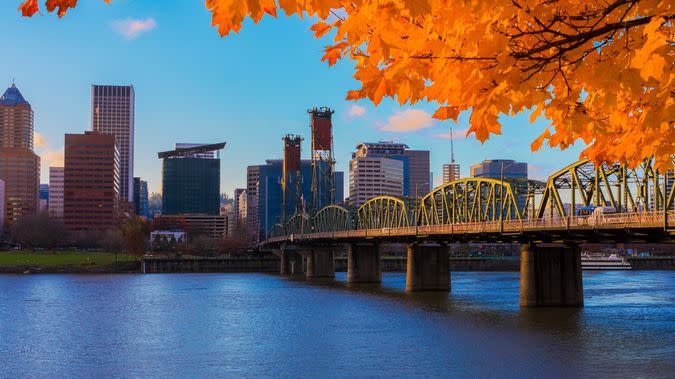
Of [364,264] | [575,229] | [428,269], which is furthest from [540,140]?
[364,264]

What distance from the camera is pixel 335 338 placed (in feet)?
181

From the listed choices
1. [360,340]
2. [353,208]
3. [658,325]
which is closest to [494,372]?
[360,340]

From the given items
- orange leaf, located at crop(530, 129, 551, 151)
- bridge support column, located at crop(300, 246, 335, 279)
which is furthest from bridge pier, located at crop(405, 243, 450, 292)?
orange leaf, located at crop(530, 129, 551, 151)

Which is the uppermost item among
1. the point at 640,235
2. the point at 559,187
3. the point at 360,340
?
the point at 559,187

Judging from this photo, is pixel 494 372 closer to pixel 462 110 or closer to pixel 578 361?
pixel 578 361

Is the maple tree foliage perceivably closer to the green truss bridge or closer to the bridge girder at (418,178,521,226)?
the green truss bridge

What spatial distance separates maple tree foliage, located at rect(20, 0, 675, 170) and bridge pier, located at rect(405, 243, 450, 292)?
101 m

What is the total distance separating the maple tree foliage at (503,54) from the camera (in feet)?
23.8

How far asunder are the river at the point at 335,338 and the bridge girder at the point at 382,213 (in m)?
34.6

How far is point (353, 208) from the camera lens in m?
164

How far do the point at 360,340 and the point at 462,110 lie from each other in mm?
47422

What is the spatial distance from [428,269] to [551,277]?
109 ft

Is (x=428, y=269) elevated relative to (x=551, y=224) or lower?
lower

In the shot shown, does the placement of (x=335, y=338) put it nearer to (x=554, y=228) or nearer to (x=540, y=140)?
(x=554, y=228)
